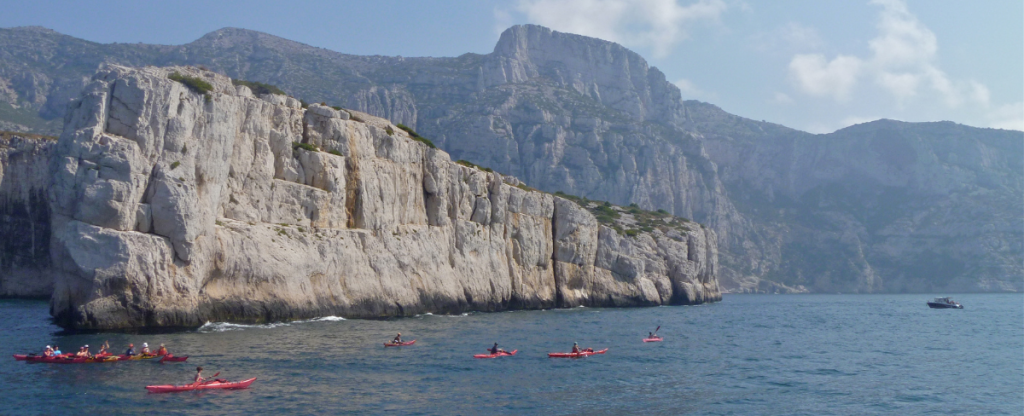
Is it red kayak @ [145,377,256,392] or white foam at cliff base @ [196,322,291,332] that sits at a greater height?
white foam at cliff base @ [196,322,291,332]

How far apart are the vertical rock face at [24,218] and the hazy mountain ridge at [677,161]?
68.6 metres

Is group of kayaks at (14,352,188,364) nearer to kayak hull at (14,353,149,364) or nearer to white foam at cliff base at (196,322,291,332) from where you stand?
kayak hull at (14,353,149,364)

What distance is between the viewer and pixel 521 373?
3288cm

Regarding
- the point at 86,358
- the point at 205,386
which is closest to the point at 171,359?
the point at 86,358

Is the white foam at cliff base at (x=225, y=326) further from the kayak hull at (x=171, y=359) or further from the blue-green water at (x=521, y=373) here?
the kayak hull at (x=171, y=359)

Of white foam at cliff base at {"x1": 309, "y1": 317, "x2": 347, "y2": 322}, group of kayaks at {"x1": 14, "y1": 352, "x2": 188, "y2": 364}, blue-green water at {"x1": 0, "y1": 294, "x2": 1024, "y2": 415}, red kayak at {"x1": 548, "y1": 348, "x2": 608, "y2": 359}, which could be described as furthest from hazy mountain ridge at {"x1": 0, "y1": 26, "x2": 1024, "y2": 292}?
group of kayaks at {"x1": 14, "y1": 352, "x2": 188, "y2": 364}

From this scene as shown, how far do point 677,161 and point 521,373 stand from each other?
154 meters

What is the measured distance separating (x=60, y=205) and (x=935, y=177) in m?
196

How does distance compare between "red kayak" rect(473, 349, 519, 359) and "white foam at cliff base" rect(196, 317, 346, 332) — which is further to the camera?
"white foam at cliff base" rect(196, 317, 346, 332)

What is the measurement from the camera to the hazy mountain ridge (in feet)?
531

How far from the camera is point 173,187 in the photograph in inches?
1634

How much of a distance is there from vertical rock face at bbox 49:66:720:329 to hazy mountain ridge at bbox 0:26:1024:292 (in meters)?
91.0

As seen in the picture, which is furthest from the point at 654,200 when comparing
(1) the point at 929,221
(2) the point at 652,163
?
(1) the point at 929,221

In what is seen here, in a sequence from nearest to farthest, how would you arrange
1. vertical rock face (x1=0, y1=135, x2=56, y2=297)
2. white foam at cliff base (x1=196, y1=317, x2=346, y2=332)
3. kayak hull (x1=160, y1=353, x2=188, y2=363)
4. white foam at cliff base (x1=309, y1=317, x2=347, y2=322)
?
A: 1. kayak hull (x1=160, y1=353, x2=188, y2=363)
2. white foam at cliff base (x1=196, y1=317, x2=346, y2=332)
3. white foam at cliff base (x1=309, y1=317, x2=347, y2=322)
4. vertical rock face (x1=0, y1=135, x2=56, y2=297)
